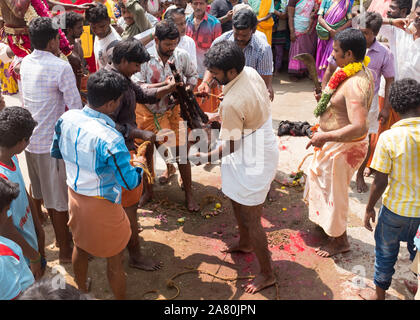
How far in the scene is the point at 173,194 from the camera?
214 inches

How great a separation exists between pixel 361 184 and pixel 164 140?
2609 mm

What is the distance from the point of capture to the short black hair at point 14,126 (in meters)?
2.94

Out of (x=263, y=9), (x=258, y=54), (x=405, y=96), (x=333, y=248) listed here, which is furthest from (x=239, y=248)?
(x=263, y=9)

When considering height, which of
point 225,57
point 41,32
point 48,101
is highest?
point 41,32

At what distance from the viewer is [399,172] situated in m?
3.00

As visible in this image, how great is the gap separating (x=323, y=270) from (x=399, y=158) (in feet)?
4.95

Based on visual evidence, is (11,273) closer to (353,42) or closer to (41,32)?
(41,32)

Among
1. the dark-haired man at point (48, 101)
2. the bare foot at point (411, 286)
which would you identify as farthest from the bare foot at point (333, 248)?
the dark-haired man at point (48, 101)

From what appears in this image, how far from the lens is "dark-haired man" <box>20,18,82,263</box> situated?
12.0 ft

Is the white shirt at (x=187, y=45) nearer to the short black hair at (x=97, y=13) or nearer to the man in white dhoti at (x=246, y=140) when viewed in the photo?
the short black hair at (x=97, y=13)

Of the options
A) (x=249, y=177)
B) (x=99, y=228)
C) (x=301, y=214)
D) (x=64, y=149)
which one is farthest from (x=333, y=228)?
(x=64, y=149)

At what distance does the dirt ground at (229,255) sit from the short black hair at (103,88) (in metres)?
1.81

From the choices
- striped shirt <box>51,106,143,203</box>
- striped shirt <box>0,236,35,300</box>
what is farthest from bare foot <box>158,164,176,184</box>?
striped shirt <box>0,236,35,300</box>

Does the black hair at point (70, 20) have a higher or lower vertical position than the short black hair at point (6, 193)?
higher
